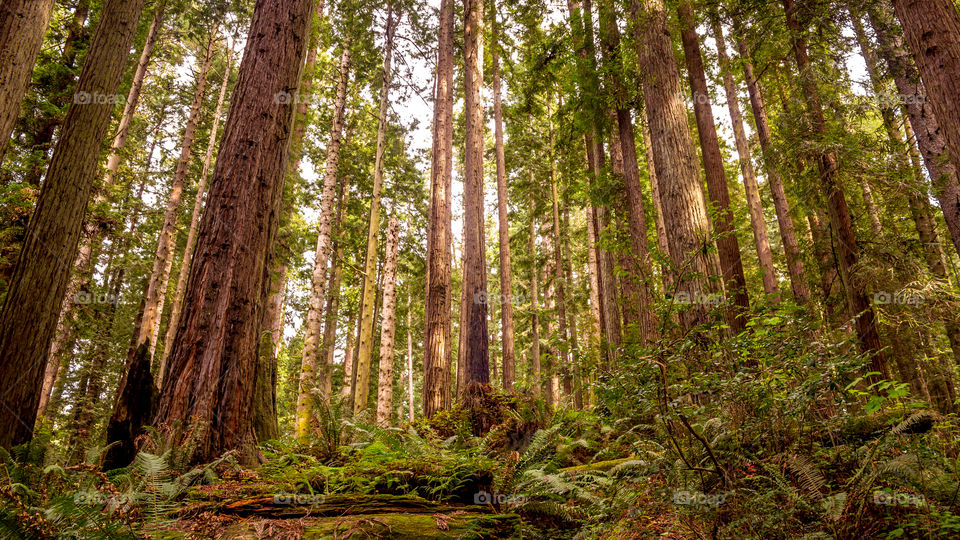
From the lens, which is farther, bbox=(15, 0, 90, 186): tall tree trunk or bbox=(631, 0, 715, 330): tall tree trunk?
bbox=(15, 0, 90, 186): tall tree trunk

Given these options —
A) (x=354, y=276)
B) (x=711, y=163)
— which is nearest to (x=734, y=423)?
(x=711, y=163)

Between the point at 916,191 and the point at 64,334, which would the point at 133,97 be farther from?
the point at 916,191

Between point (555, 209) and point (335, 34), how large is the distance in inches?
479

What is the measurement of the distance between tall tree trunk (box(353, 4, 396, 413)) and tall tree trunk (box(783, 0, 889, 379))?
11586 millimetres

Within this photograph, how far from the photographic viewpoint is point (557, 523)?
161 inches

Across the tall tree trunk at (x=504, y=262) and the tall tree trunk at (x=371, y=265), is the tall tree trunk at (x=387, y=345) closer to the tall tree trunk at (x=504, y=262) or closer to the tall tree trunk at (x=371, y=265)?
the tall tree trunk at (x=371, y=265)

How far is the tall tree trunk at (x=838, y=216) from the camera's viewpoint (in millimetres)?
7848

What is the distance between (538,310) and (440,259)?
701 cm

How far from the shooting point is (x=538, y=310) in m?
Answer: 16.9

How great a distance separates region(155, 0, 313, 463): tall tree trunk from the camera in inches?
149

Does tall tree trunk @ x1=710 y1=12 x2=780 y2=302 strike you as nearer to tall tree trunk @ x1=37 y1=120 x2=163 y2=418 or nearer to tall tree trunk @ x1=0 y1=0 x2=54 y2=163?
tall tree trunk @ x1=0 y1=0 x2=54 y2=163

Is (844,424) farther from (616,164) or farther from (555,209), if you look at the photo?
(555,209)

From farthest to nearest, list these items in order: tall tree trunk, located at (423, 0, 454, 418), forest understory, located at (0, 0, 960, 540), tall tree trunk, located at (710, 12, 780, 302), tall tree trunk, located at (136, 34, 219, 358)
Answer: tall tree trunk, located at (136, 34, 219, 358) → tall tree trunk, located at (710, 12, 780, 302) → tall tree trunk, located at (423, 0, 454, 418) → forest understory, located at (0, 0, 960, 540)

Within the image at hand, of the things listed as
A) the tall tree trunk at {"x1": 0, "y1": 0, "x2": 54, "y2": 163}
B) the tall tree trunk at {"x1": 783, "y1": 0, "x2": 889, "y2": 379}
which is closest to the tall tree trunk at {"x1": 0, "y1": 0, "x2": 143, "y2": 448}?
the tall tree trunk at {"x1": 0, "y1": 0, "x2": 54, "y2": 163}
